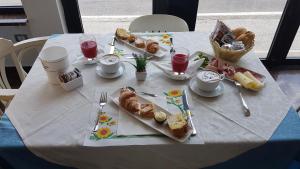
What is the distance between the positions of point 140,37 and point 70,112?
59 centimetres

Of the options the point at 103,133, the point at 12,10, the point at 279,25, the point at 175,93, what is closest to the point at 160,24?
the point at 175,93

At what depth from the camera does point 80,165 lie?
28.9 inches

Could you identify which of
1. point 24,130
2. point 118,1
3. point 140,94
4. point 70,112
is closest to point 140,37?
point 140,94

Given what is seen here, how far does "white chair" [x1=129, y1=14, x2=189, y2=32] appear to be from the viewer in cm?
144

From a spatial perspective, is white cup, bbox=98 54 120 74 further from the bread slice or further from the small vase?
the bread slice

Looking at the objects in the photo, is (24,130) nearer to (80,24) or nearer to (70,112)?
(70,112)

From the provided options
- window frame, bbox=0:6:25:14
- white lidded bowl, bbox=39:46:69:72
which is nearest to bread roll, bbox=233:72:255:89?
white lidded bowl, bbox=39:46:69:72

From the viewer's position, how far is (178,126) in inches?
27.4

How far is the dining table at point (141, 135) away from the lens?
70 centimetres

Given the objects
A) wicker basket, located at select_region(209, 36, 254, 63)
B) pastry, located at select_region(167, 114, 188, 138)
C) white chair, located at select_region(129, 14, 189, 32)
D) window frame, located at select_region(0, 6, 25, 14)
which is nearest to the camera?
pastry, located at select_region(167, 114, 188, 138)

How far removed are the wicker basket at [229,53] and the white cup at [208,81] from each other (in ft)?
0.60

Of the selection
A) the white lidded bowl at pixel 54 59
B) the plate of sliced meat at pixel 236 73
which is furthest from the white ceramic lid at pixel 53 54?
the plate of sliced meat at pixel 236 73

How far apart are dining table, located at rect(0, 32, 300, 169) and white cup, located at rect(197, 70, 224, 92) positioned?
4 centimetres

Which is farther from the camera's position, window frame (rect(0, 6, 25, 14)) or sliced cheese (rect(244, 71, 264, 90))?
window frame (rect(0, 6, 25, 14))
